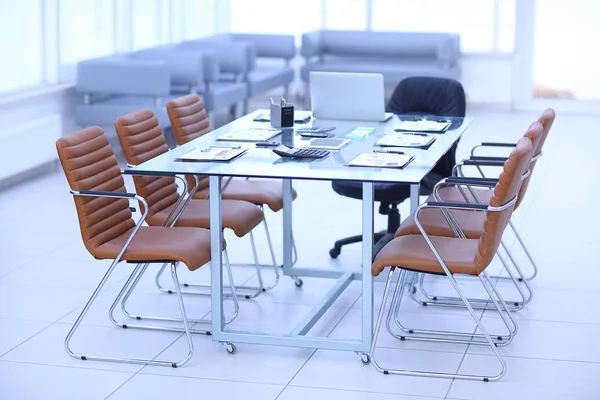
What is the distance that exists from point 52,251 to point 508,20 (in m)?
7.49

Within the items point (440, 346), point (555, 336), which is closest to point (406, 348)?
point (440, 346)

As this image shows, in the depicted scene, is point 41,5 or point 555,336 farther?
point 41,5

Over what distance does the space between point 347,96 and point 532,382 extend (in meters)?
2.11

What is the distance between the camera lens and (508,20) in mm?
12094

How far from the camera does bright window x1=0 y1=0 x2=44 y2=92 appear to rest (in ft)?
26.3

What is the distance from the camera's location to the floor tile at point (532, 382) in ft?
13.2

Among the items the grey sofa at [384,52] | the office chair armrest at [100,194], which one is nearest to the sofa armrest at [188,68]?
the grey sofa at [384,52]

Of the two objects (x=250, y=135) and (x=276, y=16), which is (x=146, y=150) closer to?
(x=250, y=135)

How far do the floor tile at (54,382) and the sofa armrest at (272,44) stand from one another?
7.90 metres

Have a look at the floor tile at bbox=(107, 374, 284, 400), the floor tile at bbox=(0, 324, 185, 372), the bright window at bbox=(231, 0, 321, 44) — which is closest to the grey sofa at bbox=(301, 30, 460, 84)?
the bright window at bbox=(231, 0, 321, 44)

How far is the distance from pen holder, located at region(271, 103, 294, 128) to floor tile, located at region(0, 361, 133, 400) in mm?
1798

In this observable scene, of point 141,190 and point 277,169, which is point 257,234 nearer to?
point 141,190

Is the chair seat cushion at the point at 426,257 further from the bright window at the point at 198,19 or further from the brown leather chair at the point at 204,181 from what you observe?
the bright window at the point at 198,19

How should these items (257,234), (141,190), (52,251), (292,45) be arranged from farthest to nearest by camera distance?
(292,45)
(257,234)
(52,251)
(141,190)
